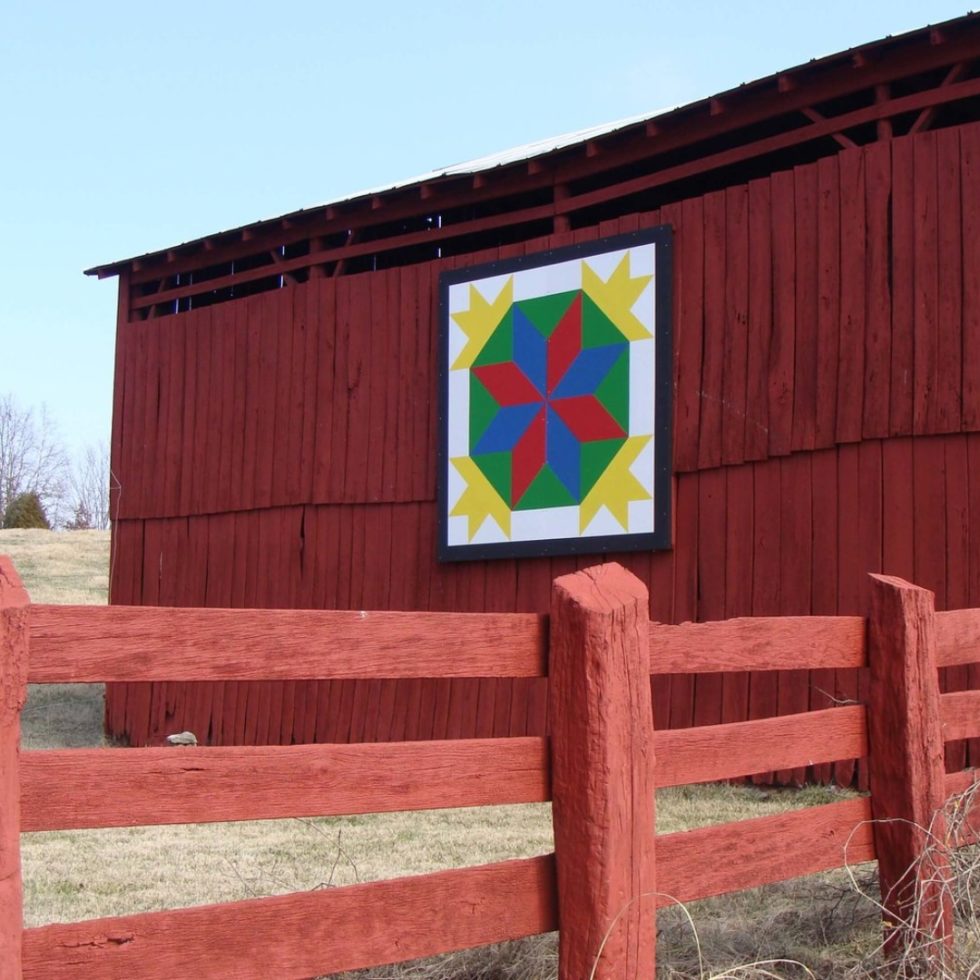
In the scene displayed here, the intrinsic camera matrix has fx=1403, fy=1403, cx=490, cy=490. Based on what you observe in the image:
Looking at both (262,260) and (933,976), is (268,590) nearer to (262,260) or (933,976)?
(262,260)

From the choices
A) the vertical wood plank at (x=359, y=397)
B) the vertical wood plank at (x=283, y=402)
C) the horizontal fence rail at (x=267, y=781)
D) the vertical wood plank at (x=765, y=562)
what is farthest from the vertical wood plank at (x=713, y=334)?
the horizontal fence rail at (x=267, y=781)

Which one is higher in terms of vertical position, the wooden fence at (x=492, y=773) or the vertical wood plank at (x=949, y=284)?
the vertical wood plank at (x=949, y=284)

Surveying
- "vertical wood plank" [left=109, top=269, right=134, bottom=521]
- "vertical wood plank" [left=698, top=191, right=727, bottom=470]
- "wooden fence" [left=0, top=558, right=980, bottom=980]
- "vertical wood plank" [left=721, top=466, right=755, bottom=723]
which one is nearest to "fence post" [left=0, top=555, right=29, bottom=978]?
"wooden fence" [left=0, top=558, right=980, bottom=980]

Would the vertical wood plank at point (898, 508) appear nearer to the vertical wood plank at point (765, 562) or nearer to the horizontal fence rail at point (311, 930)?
the vertical wood plank at point (765, 562)

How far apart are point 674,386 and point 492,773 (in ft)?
24.4

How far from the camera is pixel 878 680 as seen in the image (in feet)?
15.0

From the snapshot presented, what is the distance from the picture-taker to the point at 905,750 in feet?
14.7

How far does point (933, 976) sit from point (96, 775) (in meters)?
2.56

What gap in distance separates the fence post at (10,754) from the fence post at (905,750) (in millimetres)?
2858

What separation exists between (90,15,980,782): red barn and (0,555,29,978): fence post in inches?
291

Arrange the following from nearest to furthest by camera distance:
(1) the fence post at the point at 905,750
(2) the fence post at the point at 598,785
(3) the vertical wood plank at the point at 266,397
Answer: (2) the fence post at the point at 598,785, (1) the fence post at the point at 905,750, (3) the vertical wood plank at the point at 266,397

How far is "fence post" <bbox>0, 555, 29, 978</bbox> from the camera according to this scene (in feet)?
8.17

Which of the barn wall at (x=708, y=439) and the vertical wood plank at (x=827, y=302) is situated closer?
the barn wall at (x=708, y=439)

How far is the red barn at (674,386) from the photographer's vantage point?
30.3 feet
